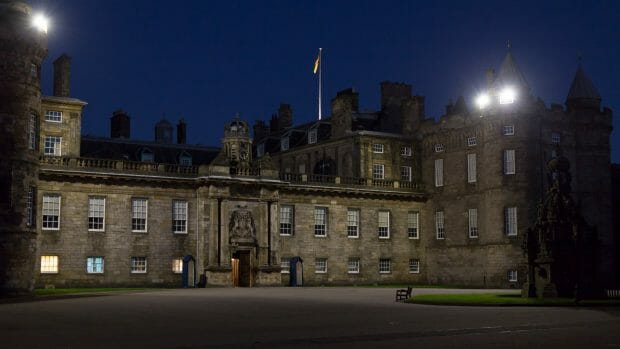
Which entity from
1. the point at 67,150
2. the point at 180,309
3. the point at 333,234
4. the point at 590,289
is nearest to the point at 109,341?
the point at 180,309

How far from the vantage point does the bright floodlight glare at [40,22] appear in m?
41.4

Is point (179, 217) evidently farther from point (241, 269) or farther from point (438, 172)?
point (438, 172)

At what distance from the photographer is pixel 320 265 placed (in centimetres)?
5900

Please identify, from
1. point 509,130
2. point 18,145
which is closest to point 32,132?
point 18,145

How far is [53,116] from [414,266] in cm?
2937

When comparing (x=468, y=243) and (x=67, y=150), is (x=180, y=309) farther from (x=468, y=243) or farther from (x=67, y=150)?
(x=468, y=243)

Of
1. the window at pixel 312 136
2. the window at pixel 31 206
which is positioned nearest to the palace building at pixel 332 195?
the window at pixel 31 206

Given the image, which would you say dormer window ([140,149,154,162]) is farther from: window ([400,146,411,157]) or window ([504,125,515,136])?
window ([504,125,515,136])

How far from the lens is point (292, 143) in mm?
72562

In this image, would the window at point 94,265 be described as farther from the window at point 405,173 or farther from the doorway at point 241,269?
the window at point 405,173

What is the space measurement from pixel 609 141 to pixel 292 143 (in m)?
27.2

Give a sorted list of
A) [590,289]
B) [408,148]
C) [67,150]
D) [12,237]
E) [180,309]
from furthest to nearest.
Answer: [408,148] < [67,150] < [12,237] < [590,289] < [180,309]

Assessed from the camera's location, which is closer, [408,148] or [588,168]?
[588,168]

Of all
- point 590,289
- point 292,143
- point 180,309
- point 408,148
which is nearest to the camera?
point 180,309
